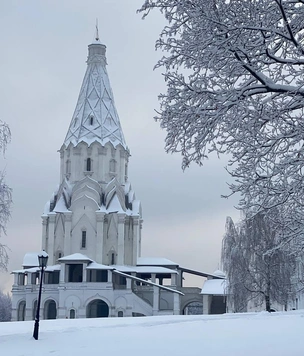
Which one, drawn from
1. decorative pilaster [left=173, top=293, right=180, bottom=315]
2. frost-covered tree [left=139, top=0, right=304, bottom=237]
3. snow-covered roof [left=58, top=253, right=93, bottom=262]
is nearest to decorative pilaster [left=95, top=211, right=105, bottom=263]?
snow-covered roof [left=58, top=253, right=93, bottom=262]

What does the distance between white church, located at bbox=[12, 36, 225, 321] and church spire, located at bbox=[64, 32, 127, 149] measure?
9cm

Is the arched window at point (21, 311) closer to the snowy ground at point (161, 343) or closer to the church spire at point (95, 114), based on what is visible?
the church spire at point (95, 114)

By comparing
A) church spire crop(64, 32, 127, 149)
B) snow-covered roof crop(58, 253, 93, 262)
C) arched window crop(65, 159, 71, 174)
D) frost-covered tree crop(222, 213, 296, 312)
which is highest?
church spire crop(64, 32, 127, 149)

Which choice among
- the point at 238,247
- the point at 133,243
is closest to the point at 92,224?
the point at 133,243

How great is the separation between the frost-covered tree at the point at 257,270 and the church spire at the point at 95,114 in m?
24.0

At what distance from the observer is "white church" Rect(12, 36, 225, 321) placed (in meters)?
45.8

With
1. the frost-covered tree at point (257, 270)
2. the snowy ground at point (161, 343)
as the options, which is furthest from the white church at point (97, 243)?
the snowy ground at point (161, 343)

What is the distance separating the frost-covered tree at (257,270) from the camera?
94.4 ft

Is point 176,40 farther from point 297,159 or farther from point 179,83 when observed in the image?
point 297,159

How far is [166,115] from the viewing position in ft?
29.2

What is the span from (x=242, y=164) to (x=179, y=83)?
5.05 feet

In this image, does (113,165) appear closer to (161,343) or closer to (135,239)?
(135,239)

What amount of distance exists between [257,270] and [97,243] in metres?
22.7

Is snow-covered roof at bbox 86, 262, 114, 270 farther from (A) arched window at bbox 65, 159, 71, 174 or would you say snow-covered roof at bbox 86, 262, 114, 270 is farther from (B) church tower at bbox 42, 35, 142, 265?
(A) arched window at bbox 65, 159, 71, 174
